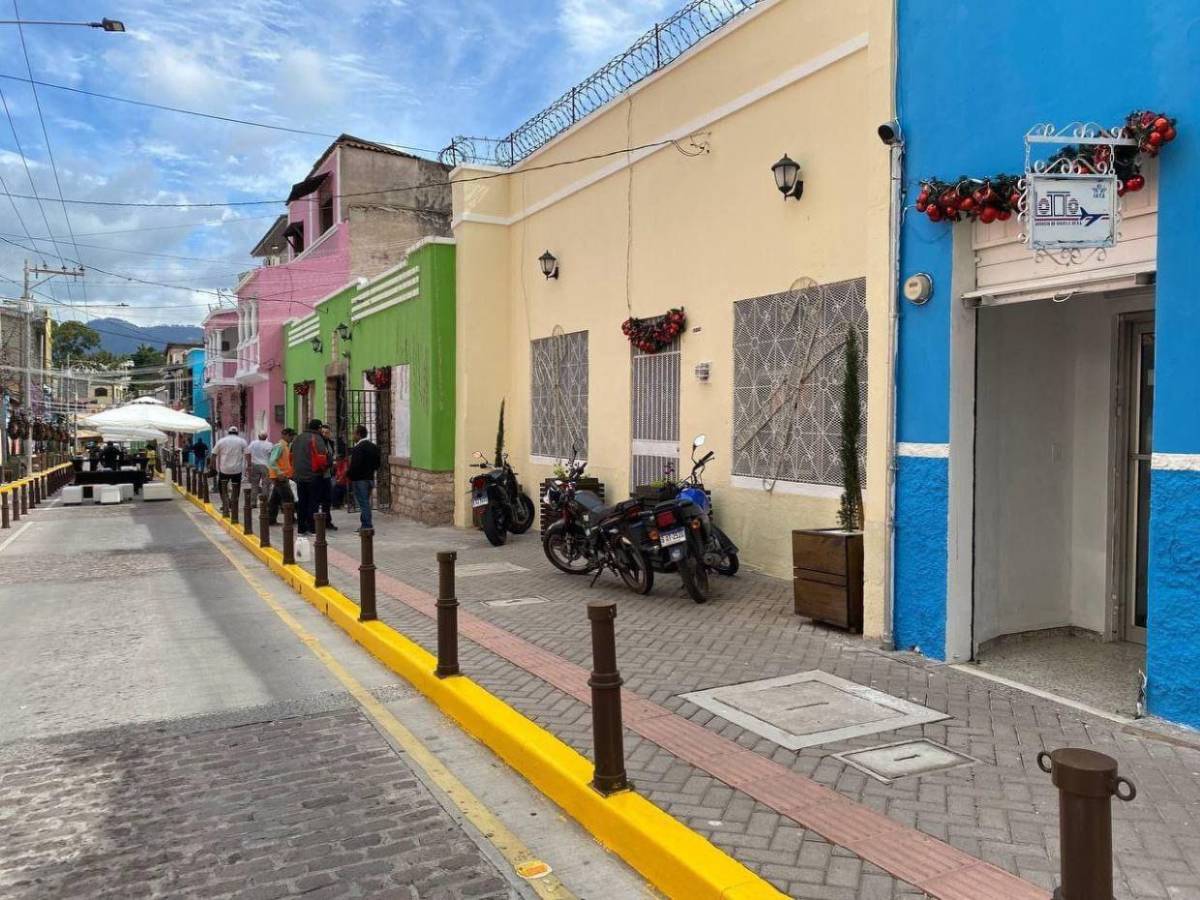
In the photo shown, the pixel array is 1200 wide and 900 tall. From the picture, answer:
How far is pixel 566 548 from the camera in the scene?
1026cm

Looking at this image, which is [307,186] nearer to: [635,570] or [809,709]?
[635,570]

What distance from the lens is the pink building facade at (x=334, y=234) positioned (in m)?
26.2

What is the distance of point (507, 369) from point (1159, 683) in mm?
11867

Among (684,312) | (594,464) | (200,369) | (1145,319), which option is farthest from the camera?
(200,369)

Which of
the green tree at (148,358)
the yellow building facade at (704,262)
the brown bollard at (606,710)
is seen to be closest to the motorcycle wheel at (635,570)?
the yellow building facade at (704,262)

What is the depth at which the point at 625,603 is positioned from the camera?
28.5 ft

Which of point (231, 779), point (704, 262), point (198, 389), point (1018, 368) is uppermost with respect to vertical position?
point (198, 389)

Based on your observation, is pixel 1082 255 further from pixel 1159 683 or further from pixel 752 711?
pixel 752 711

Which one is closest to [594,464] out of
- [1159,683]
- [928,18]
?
[928,18]

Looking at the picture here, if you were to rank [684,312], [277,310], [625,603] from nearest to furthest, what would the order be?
[625,603] → [684,312] → [277,310]

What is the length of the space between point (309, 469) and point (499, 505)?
3.50m

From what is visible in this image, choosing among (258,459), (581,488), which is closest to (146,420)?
(258,459)

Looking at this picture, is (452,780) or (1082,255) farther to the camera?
(1082,255)

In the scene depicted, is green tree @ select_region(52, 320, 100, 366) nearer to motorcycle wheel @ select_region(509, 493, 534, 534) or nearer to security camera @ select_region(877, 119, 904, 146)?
motorcycle wheel @ select_region(509, 493, 534, 534)
